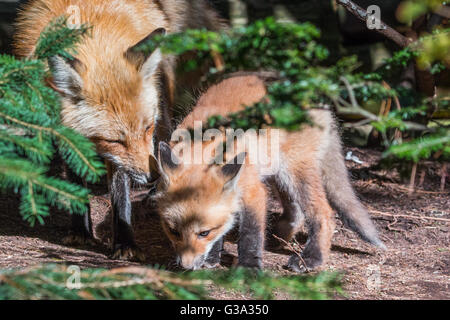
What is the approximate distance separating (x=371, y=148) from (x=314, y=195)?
9.43ft

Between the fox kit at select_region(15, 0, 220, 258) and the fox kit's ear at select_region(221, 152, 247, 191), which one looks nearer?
the fox kit's ear at select_region(221, 152, 247, 191)

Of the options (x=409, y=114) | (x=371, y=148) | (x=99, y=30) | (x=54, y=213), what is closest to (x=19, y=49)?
(x=99, y=30)

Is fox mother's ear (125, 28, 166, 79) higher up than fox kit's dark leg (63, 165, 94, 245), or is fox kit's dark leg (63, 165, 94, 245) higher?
fox mother's ear (125, 28, 166, 79)

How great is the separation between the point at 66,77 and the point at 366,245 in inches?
103

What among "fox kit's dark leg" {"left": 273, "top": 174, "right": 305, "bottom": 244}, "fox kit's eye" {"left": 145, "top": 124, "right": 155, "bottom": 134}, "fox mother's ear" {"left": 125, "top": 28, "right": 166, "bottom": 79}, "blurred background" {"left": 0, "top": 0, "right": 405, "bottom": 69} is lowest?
"fox kit's dark leg" {"left": 273, "top": 174, "right": 305, "bottom": 244}

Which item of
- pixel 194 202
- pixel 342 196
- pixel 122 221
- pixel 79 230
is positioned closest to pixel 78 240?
pixel 79 230

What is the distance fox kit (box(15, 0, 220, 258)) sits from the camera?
335cm

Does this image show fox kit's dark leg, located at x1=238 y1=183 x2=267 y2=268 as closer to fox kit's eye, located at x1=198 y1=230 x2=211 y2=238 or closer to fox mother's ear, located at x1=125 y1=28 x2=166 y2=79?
fox kit's eye, located at x1=198 y1=230 x2=211 y2=238

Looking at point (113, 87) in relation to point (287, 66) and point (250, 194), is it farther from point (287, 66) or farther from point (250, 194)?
point (287, 66)

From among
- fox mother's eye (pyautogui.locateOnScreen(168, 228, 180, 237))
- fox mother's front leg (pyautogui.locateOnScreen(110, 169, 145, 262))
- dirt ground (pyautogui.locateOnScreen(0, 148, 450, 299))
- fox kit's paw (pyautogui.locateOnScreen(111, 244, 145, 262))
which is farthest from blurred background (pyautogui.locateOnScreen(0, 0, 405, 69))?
fox mother's eye (pyautogui.locateOnScreen(168, 228, 180, 237))

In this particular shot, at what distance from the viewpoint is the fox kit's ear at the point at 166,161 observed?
125 inches

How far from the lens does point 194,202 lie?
3100 mm

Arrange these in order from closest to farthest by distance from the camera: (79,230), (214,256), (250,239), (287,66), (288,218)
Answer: (287,66) → (250,239) → (214,256) → (79,230) → (288,218)

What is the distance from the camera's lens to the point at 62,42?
211cm
